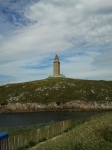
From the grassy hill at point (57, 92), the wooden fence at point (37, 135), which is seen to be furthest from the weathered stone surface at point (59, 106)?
the wooden fence at point (37, 135)

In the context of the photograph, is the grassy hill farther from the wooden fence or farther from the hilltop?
the wooden fence

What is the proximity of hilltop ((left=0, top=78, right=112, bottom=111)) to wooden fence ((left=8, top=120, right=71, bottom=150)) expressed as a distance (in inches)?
3608

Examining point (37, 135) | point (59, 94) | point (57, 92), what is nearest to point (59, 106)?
point (59, 94)

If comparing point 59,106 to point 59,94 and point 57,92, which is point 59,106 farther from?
point 57,92

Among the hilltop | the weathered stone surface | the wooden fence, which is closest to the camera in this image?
the wooden fence

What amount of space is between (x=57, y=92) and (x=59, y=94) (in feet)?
10.6

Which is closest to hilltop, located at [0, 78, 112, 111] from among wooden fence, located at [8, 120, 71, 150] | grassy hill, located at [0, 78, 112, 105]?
grassy hill, located at [0, 78, 112, 105]

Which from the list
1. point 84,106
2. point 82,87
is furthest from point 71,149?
point 82,87

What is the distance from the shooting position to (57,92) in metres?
143

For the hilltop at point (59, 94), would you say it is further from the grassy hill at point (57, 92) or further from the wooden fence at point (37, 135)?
the wooden fence at point (37, 135)

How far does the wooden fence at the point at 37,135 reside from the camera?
2560cm

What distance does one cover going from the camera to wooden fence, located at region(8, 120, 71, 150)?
25597 millimetres

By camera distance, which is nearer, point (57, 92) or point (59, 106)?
point (59, 106)

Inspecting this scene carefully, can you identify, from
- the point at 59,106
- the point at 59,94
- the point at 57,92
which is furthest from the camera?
the point at 57,92
